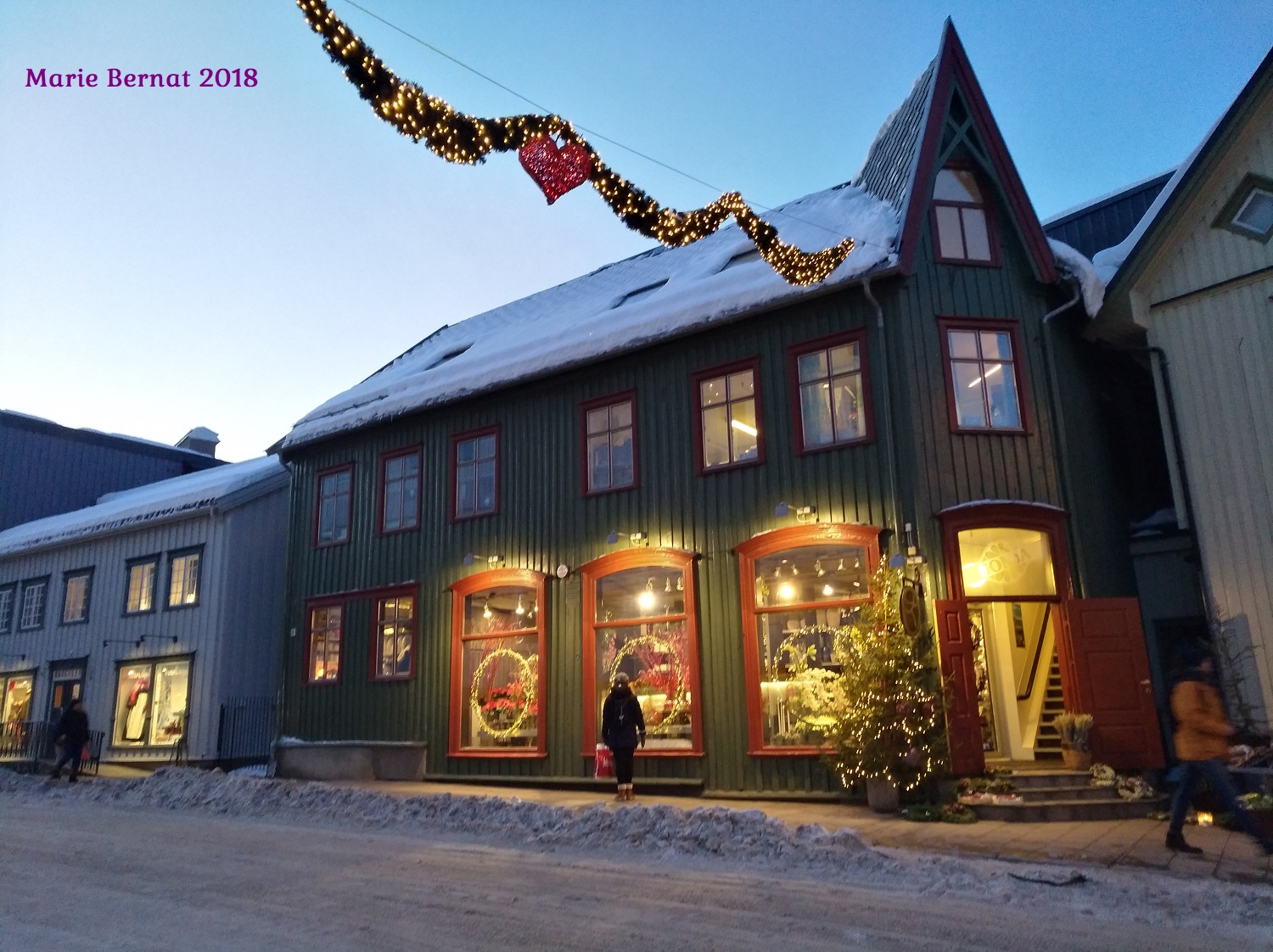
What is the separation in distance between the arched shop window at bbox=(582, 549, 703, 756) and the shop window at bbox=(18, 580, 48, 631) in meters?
18.3

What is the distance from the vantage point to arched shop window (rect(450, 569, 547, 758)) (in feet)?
53.8

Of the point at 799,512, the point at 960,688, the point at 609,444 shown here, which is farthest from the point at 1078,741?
the point at 609,444

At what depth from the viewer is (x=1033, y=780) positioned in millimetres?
12086

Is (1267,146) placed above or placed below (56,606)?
above

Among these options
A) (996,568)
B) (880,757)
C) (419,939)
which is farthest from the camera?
(996,568)

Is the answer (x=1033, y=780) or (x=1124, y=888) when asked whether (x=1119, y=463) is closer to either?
(x=1033, y=780)

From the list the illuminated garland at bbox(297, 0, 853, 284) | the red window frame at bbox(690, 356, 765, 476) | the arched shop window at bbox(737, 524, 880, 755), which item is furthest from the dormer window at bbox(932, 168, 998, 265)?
the arched shop window at bbox(737, 524, 880, 755)

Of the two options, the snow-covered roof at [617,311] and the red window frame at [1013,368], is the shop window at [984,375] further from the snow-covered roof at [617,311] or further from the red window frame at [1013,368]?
the snow-covered roof at [617,311]

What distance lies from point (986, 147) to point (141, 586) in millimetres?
20677

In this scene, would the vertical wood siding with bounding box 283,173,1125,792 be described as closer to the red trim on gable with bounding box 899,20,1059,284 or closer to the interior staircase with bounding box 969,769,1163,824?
the red trim on gable with bounding box 899,20,1059,284

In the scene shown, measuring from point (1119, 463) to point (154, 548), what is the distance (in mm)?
20676

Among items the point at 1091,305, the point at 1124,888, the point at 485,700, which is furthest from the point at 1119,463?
the point at 485,700

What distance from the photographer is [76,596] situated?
25.8m

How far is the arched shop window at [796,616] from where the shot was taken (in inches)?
526
